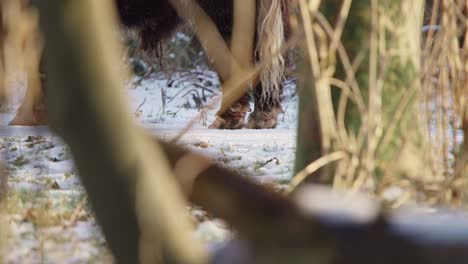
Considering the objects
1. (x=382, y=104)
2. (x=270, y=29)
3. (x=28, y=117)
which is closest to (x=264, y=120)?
(x=270, y=29)

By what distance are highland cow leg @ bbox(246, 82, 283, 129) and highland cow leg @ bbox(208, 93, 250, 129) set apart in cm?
8

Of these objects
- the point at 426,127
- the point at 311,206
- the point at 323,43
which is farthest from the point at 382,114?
the point at 311,206

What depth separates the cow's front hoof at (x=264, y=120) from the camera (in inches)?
227

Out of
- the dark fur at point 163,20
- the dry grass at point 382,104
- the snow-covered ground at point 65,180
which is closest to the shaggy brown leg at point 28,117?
Answer: the snow-covered ground at point 65,180

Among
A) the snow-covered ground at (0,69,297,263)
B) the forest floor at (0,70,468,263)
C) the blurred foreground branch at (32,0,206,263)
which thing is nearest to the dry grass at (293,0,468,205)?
the forest floor at (0,70,468,263)

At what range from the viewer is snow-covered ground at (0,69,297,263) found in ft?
5.68

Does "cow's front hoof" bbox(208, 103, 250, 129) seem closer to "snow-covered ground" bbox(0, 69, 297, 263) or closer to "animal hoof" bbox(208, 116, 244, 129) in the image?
"animal hoof" bbox(208, 116, 244, 129)

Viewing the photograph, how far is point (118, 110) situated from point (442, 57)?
1.39m

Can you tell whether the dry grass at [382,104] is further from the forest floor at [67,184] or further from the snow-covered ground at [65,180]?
the snow-covered ground at [65,180]

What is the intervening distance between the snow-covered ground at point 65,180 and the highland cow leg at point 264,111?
0.41 ft

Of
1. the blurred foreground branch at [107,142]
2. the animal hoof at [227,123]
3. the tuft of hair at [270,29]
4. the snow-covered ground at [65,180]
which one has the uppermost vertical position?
the tuft of hair at [270,29]

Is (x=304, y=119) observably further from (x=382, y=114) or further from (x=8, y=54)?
(x=8, y=54)

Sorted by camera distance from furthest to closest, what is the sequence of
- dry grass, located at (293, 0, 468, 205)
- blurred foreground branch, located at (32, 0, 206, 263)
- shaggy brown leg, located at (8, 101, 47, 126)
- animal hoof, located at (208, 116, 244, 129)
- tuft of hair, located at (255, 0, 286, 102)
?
animal hoof, located at (208, 116, 244, 129) < tuft of hair, located at (255, 0, 286, 102) < shaggy brown leg, located at (8, 101, 47, 126) < dry grass, located at (293, 0, 468, 205) < blurred foreground branch, located at (32, 0, 206, 263)

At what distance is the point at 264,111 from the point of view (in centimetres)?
581
